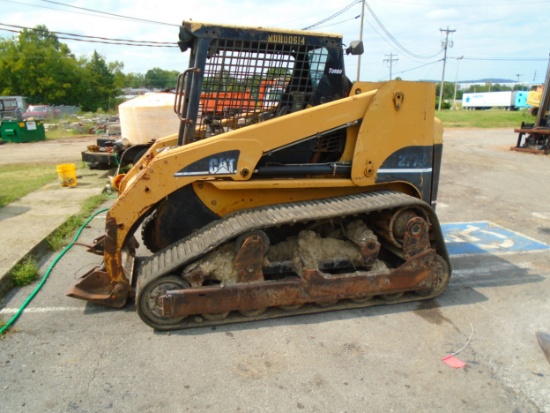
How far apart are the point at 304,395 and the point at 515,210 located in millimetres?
6352

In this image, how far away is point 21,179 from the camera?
1088 centimetres

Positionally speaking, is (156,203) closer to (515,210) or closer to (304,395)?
(304,395)

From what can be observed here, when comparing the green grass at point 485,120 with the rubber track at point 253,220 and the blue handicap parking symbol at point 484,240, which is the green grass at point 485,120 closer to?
the blue handicap parking symbol at point 484,240

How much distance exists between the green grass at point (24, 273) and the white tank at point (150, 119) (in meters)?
5.89

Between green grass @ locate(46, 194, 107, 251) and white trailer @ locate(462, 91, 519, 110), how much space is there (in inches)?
3077

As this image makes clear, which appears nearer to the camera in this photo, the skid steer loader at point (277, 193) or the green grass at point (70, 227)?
the skid steer loader at point (277, 193)

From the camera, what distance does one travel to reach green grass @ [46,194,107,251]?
584 cm

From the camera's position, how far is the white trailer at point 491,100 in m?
72.8

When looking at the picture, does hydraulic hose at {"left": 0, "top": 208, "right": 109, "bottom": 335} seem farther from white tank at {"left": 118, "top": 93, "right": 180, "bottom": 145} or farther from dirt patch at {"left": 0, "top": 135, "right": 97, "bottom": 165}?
dirt patch at {"left": 0, "top": 135, "right": 97, "bottom": 165}

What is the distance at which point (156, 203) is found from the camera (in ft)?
12.5

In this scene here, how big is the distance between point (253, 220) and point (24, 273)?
2.81 metres

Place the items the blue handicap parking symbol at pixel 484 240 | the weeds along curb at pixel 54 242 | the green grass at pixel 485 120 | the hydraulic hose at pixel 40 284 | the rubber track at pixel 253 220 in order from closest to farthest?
1. the rubber track at pixel 253 220
2. the hydraulic hose at pixel 40 284
3. the weeds along curb at pixel 54 242
4. the blue handicap parking symbol at pixel 484 240
5. the green grass at pixel 485 120

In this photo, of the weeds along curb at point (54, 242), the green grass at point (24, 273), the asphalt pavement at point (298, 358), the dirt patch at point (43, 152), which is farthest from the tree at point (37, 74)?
the asphalt pavement at point (298, 358)

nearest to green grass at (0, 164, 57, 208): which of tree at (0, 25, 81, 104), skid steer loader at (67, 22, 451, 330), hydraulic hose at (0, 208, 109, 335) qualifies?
hydraulic hose at (0, 208, 109, 335)
